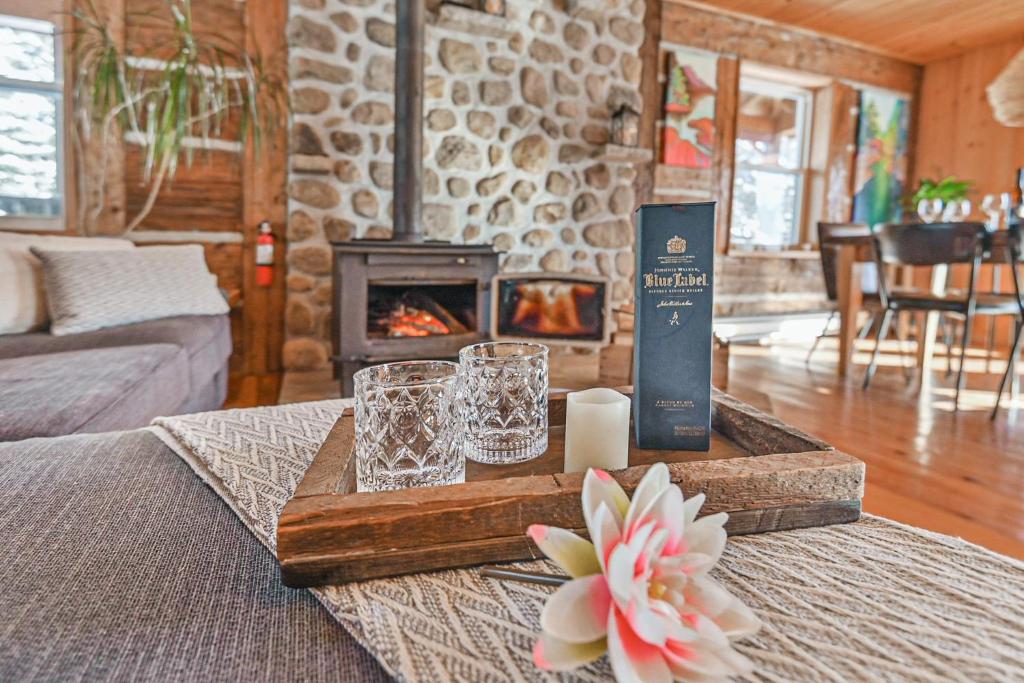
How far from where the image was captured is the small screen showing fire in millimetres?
2875

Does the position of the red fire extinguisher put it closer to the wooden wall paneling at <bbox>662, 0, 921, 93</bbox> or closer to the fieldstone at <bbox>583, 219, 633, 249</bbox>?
the fieldstone at <bbox>583, 219, 633, 249</bbox>

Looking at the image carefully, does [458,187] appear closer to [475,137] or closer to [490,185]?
[490,185]

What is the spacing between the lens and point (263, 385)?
9.87 ft

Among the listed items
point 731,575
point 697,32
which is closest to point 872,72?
point 697,32

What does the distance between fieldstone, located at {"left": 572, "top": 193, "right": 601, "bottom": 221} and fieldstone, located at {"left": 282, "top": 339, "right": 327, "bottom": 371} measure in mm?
1810

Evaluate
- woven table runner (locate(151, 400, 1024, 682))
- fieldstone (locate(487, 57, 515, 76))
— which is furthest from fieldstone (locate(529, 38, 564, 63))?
woven table runner (locate(151, 400, 1024, 682))

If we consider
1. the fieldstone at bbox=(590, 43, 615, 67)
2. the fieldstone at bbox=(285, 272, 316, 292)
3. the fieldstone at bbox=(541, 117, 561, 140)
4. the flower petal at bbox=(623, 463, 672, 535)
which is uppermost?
the fieldstone at bbox=(590, 43, 615, 67)

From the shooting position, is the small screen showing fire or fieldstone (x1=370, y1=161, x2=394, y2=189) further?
fieldstone (x1=370, y1=161, x2=394, y2=189)

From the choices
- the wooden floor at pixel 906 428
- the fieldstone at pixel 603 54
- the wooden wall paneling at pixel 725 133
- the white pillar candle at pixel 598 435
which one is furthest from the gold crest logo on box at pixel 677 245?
the wooden wall paneling at pixel 725 133

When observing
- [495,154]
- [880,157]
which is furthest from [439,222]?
[880,157]

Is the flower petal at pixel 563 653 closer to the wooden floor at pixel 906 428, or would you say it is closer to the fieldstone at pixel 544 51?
the wooden floor at pixel 906 428

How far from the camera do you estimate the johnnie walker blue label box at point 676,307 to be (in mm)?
673

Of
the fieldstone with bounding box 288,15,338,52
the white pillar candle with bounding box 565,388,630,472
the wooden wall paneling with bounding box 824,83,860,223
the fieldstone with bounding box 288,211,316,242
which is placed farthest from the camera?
the wooden wall paneling with bounding box 824,83,860,223

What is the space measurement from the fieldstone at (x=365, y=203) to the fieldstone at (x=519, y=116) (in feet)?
3.27
